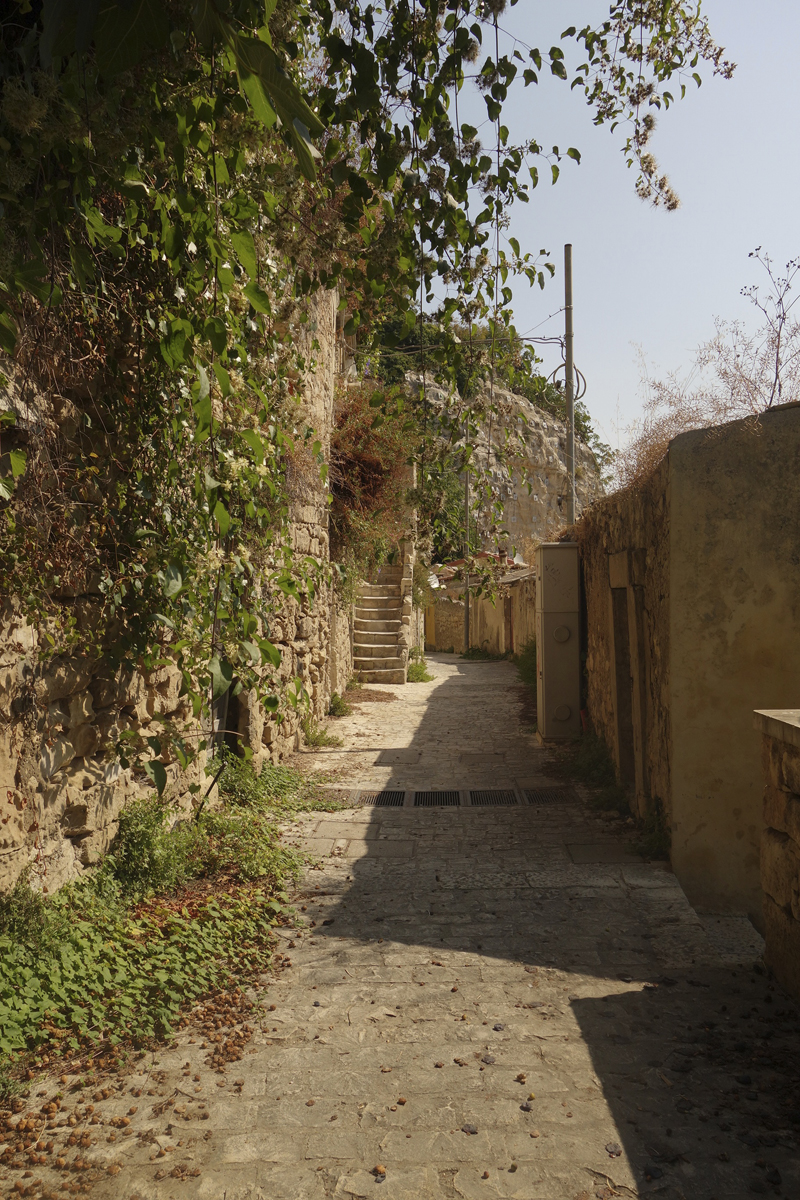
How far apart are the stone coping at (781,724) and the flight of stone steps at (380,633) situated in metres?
9.62

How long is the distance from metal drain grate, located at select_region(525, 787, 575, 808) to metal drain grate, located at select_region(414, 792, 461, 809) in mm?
554

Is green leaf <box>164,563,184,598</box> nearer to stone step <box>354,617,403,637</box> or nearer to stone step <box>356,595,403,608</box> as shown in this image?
stone step <box>354,617,403,637</box>

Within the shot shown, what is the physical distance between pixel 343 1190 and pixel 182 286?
3.05m

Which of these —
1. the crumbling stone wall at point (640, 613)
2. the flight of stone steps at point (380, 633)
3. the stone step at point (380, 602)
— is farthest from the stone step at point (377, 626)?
the crumbling stone wall at point (640, 613)

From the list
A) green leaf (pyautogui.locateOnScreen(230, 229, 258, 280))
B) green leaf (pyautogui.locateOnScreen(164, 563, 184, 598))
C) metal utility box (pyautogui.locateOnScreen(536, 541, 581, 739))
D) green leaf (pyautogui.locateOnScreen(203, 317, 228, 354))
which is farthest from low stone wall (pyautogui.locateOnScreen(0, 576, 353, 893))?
metal utility box (pyautogui.locateOnScreen(536, 541, 581, 739))

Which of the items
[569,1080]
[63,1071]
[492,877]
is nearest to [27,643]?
[63,1071]

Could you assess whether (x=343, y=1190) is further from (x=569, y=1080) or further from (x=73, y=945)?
(x=73, y=945)

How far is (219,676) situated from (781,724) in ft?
7.11

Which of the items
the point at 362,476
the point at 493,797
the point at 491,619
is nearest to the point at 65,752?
the point at 493,797

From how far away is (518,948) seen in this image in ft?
11.2

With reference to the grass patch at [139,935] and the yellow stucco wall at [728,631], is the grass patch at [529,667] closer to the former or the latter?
the yellow stucco wall at [728,631]

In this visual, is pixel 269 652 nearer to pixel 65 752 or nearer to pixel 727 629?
pixel 65 752

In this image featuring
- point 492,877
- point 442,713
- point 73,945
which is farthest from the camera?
point 442,713

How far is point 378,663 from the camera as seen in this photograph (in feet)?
42.6
